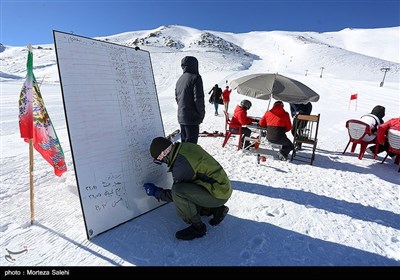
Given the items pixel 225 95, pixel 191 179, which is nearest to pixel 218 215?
pixel 191 179

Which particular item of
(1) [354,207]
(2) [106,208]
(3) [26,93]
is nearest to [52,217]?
(2) [106,208]

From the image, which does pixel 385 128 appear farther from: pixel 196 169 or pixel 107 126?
pixel 107 126

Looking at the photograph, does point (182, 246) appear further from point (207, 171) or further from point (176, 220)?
point (207, 171)

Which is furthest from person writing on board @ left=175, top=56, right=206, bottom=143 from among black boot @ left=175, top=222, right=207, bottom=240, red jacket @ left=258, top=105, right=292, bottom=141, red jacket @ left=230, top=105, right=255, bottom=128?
red jacket @ left=230, top=105, right=255, bottom=128

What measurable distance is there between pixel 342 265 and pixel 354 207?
1587mm

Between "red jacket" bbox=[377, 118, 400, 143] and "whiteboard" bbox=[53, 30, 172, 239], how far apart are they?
5.14m

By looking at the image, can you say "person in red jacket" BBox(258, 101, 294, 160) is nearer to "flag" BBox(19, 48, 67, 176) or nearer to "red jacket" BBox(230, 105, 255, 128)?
"red jacket" BBox(230, 105, 255, 128)

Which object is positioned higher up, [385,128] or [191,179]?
[191,179]

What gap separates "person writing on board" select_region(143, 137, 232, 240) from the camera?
8.89 ft

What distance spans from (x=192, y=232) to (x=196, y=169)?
0.76m

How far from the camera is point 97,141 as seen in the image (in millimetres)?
2750

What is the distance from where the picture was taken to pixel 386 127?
557 centimetres

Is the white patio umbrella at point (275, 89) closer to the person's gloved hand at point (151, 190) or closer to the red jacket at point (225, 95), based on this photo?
the person's gloved hand at point (151, 190)

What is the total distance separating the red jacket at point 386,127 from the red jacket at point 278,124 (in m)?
2.09
